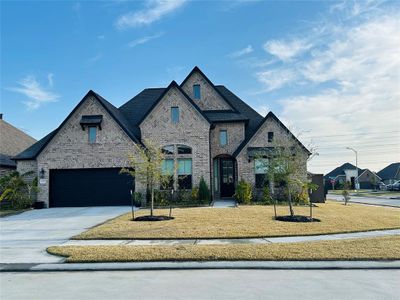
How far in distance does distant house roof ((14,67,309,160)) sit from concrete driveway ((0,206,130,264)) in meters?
6.57

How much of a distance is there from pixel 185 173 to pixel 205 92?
7176mm

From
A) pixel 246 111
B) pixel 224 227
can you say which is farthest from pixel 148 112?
pixel 224 227

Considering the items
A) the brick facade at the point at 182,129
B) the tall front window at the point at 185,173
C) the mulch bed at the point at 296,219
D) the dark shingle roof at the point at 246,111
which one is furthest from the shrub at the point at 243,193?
the mulch bed at the point at 296,219

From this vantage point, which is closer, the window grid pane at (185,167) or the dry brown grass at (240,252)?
the dry brown grass at (240,252)

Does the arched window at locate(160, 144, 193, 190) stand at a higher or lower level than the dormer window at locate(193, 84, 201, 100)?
lower

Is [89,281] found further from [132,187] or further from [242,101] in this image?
[242,101]

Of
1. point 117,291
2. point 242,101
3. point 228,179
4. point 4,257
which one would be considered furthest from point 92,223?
point 242,101

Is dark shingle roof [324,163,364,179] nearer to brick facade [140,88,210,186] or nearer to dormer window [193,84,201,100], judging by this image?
dormer window [193,84,201,100]

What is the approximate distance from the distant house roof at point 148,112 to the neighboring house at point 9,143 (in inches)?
→ 116

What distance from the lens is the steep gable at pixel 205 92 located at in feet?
82.1

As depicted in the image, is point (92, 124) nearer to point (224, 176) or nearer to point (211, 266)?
point (224, 176)

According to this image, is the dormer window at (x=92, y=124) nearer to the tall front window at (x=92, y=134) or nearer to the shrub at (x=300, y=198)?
the tall front window at (x=92, y=134)

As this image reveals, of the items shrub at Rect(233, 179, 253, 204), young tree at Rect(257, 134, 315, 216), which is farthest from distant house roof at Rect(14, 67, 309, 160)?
young tree at Rect(257, 134, 315, 216)

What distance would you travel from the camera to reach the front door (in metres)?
24.3
